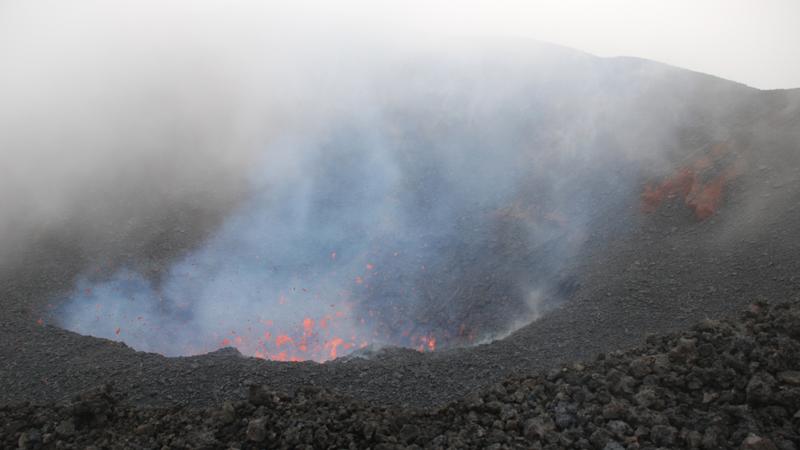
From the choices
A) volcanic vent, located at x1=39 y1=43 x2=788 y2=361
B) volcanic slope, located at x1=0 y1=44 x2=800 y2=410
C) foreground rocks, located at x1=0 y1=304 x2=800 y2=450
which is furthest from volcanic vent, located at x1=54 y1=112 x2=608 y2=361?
foreground rocks, located at x1=0 y1=304 x2=800 y2=450

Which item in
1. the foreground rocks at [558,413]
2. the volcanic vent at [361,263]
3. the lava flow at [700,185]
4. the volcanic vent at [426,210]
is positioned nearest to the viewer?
the foreground rocks at [558,413]

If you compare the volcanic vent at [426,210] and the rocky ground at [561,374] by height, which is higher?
the volcanic vent at [426,210]

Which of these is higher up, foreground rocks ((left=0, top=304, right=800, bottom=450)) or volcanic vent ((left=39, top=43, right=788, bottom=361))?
volcanic vent ((left=39, top=43, right=788, bottom=361))

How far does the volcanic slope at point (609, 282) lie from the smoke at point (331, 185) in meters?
0.38

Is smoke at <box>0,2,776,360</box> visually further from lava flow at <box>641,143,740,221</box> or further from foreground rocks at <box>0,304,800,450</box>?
foreground rocks at <box>0,304,800,450</box>

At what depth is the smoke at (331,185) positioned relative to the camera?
1602 centimetres

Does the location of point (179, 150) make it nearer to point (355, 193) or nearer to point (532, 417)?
point (355, 193)

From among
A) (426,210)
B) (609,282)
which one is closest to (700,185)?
(609,282)

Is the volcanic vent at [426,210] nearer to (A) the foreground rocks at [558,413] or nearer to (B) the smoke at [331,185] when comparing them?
(B) the smoke at [331,185]

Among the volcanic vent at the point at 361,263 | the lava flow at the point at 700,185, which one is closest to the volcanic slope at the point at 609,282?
the lava flow at the point at 700,185

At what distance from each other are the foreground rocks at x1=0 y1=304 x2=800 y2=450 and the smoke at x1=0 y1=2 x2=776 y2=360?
19.6 ft

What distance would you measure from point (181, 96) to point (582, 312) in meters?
21.8

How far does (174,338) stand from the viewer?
15.5m

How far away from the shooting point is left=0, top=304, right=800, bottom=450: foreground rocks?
679cm
